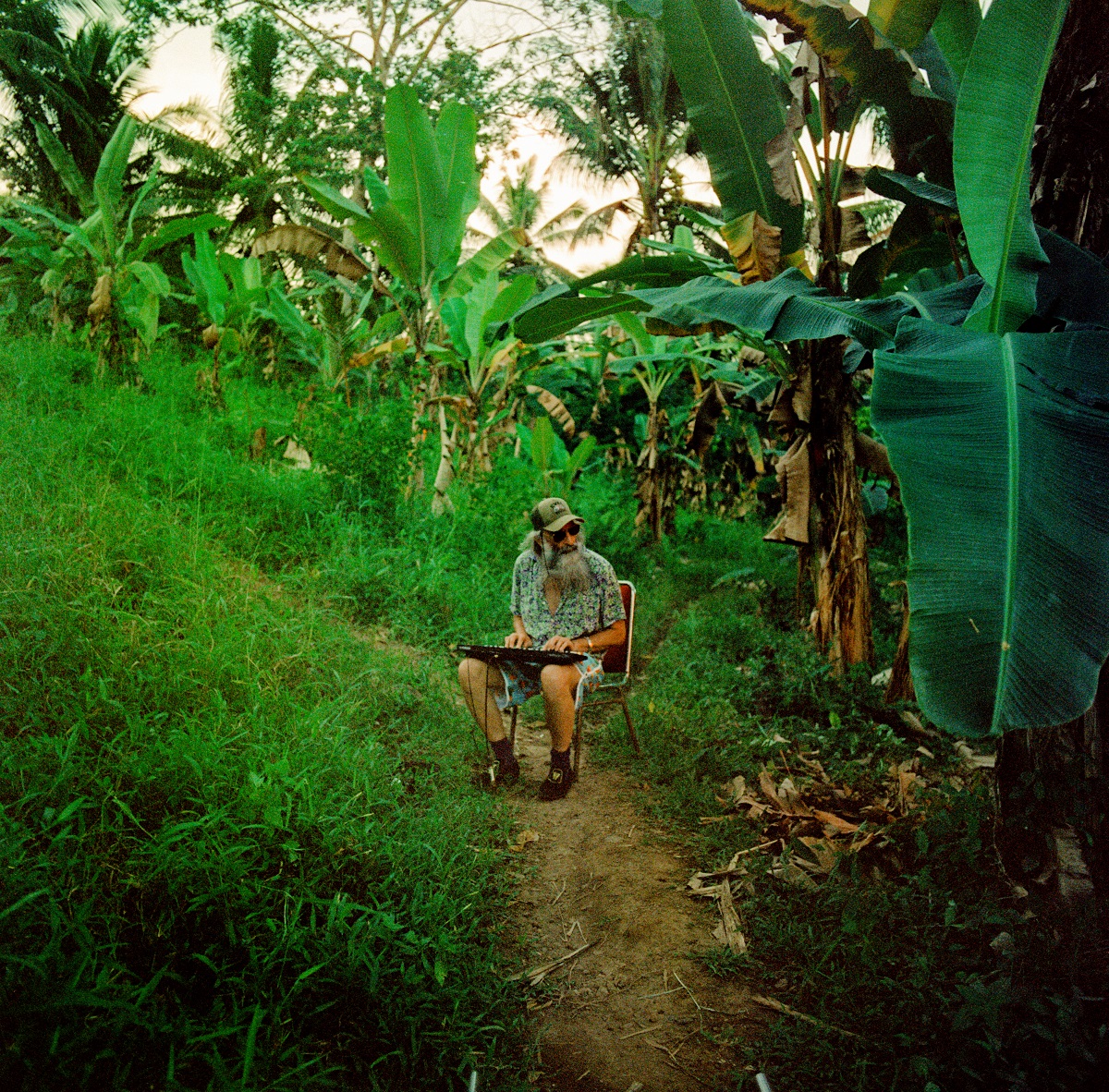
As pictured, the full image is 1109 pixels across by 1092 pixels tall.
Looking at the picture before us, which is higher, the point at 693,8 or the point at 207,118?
the point at 207,118

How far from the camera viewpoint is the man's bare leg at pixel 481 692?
11.0ft

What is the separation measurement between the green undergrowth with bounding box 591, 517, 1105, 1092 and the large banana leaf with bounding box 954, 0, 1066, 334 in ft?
5.49

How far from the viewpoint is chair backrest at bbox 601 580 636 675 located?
377cm

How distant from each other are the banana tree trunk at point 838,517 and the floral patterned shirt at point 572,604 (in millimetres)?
1362

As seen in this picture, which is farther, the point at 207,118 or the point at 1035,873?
the point at 207,118

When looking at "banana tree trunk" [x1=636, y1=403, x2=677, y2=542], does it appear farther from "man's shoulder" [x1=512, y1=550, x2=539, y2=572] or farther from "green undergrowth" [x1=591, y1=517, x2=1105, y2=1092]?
"man's shoulder" [x1=512, y1=550, x2=539, y2=572]

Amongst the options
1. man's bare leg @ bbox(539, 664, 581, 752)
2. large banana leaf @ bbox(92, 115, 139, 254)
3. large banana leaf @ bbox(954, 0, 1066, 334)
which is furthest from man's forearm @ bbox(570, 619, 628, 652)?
large banana leaf @ bbox(92, 115, 139, 254)

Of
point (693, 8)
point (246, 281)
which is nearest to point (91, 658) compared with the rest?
point (693, 8)

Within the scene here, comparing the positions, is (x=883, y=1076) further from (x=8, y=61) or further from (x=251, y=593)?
(x=8, y=61)

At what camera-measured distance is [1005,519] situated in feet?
5.30

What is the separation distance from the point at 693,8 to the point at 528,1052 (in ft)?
12.9

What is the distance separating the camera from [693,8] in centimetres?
340

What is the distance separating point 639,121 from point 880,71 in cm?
1407

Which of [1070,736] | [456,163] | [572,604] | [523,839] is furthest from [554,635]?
[456,163]
